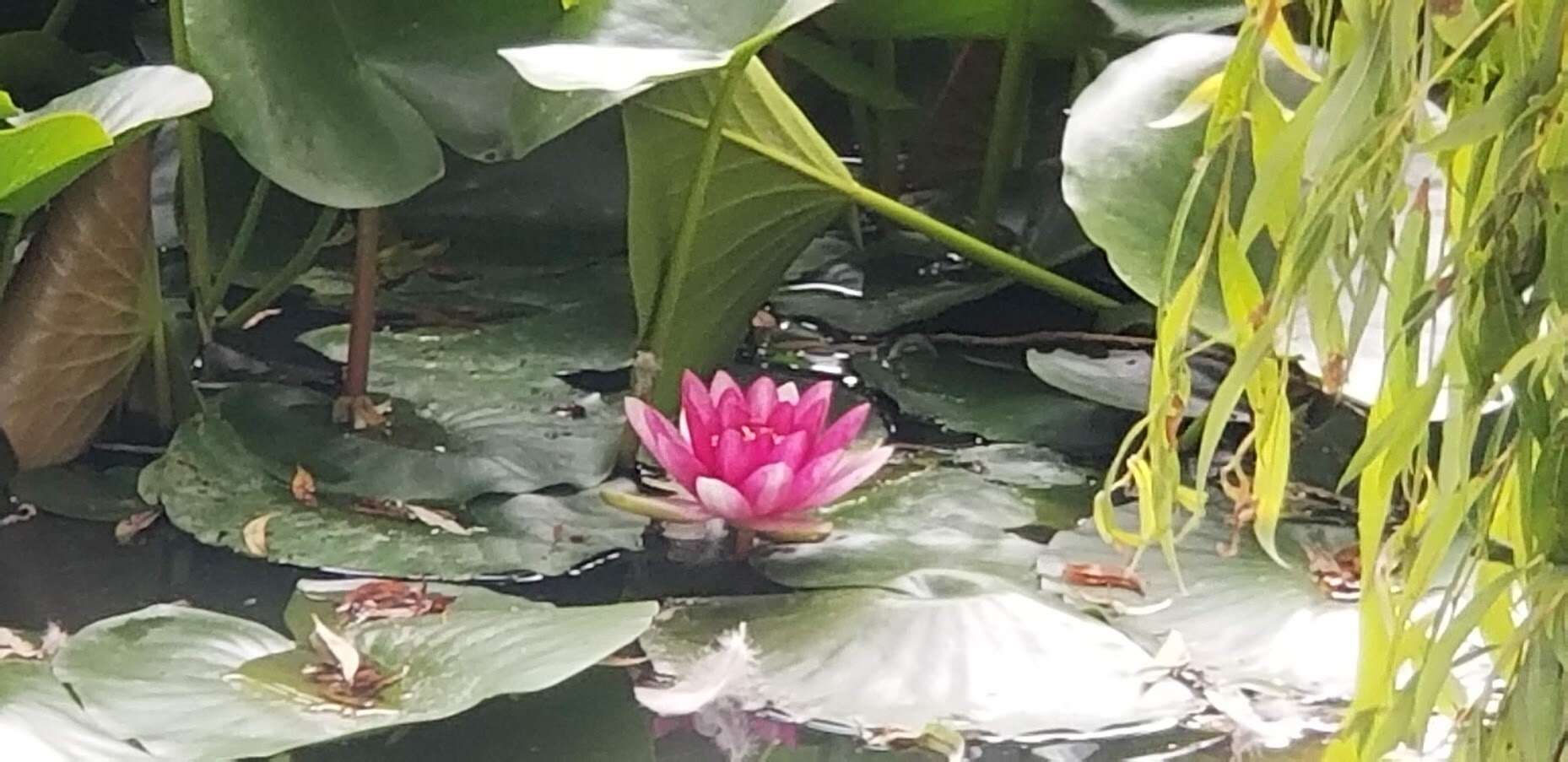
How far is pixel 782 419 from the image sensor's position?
2.13 ft

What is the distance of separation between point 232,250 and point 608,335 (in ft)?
0.54

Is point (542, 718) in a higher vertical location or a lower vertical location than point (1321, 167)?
lower

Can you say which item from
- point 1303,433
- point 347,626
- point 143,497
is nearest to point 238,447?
point 143,497

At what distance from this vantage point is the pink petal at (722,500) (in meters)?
0.62

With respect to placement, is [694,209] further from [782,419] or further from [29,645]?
[29,645]

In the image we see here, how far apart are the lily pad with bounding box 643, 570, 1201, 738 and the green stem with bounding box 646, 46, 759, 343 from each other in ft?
0.47

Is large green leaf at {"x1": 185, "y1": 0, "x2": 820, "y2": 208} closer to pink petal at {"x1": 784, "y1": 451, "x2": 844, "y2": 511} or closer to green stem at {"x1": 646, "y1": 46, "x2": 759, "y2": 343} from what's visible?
green stem at {"x1": 646, "y1": 46, "x2": 759, "y2": 343}

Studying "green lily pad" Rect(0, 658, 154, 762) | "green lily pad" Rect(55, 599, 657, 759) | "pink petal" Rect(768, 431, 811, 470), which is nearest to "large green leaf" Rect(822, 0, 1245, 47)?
"pink petal" Rect(768, 431, 811, 470)

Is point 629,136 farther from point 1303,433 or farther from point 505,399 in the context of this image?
point 1303,433

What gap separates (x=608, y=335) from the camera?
2.77 ft

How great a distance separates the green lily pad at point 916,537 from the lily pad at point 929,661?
0.02 meters

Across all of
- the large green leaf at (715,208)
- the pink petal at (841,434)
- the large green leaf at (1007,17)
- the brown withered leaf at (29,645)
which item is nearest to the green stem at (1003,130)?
the large green leaf at (1007,17)

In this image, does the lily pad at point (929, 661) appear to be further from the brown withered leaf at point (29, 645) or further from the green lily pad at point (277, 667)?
the brown withered leaf at point (29, 645)

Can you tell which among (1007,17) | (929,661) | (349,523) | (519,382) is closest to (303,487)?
(349,523)
